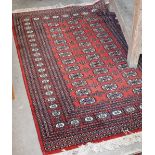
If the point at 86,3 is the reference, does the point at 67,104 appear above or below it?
below

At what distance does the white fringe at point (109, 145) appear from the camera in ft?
5.41

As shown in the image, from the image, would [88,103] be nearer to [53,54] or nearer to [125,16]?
[53,54]

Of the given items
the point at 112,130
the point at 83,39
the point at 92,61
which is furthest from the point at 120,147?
the point at 83,39

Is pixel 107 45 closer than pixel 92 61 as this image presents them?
No

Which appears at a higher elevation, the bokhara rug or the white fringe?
the bokhara rug

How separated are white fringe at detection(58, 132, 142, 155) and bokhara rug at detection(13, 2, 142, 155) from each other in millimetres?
35

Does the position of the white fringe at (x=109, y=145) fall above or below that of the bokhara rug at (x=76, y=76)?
below

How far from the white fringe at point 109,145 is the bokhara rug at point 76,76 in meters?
0.03

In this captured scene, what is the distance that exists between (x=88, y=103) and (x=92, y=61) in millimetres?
506

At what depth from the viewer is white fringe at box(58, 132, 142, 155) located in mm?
1649

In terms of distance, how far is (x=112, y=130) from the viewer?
1.77 meters

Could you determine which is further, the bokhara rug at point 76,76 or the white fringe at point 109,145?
the bokhara rug at point 76,76
